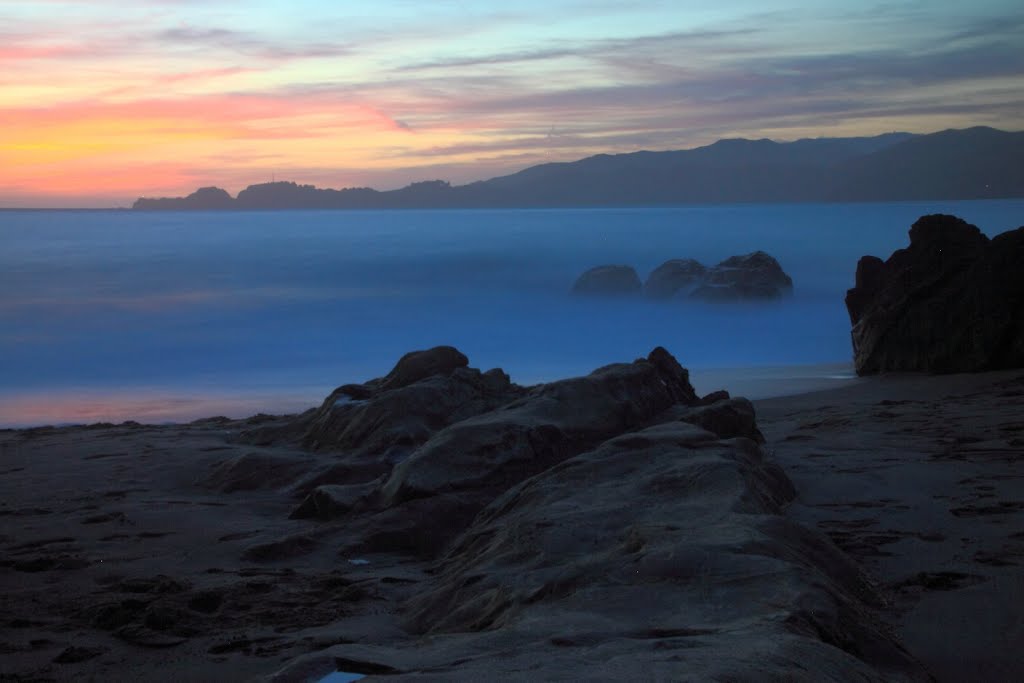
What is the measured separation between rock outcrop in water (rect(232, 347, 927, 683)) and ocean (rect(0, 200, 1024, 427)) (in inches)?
203

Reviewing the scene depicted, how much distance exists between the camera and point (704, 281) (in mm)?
23547

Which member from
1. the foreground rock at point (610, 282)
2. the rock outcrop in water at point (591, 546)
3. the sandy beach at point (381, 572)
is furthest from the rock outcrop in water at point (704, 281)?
the rock outcrop in water at point (591, 546)

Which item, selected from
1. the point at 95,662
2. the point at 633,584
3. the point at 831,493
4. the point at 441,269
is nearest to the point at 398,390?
the point at 831,493

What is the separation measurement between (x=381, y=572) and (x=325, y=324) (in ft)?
63.9

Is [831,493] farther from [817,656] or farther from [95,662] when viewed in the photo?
[95,662]

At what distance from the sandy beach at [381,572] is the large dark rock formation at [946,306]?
2.44 metres

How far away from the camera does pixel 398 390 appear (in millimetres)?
6594

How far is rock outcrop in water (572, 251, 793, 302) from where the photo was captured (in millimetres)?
22844

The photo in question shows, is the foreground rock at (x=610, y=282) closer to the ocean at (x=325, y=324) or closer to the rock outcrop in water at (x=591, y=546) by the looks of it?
the ocean at (x=325, y=324)

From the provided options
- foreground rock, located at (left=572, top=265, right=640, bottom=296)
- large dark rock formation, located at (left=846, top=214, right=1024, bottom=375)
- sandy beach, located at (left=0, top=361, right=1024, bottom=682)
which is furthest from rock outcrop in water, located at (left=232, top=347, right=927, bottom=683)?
foreground rock, located at (left=572, top=265, right=640, bottom=296)

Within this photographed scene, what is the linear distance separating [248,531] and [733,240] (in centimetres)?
5290

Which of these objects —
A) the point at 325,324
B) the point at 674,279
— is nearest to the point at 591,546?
the point at 325,324

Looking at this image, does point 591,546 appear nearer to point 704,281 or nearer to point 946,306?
point 946,306

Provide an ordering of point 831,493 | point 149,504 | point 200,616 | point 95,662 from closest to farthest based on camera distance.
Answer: point 95,662
point 200,616
point 831,493
point 149,504
